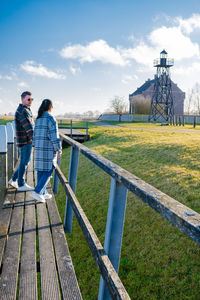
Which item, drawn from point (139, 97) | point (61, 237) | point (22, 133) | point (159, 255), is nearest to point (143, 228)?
point (159, 255)

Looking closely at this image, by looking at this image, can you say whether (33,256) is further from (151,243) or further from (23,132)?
(23,132)

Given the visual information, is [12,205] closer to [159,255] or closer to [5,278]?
[5,278]

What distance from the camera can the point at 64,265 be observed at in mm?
2564

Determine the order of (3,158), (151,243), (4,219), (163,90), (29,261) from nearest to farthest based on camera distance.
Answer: (29,261) → (4,219) → (3,158) → (151,243) → (163,90)

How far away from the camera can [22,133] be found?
484 cm

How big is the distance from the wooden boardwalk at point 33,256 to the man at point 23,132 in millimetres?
730

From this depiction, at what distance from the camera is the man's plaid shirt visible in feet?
15.5

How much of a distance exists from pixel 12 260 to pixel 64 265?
507mm

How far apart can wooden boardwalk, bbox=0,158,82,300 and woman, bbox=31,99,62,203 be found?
17.2 inches

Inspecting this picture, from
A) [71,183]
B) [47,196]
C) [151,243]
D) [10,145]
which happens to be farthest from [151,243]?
[10,145]

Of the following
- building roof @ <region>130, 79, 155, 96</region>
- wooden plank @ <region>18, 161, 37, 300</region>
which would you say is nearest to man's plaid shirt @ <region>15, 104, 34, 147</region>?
wooden plank @ <region>18, 161, 37, 300</region>

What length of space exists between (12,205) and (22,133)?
1347 mm

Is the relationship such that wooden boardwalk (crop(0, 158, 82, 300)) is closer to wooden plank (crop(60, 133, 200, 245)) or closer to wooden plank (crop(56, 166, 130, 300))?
wooden plank (crop(56, 166, 130, 300))

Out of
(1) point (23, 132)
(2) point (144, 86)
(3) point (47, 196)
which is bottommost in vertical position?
(3) point (47, 196)
